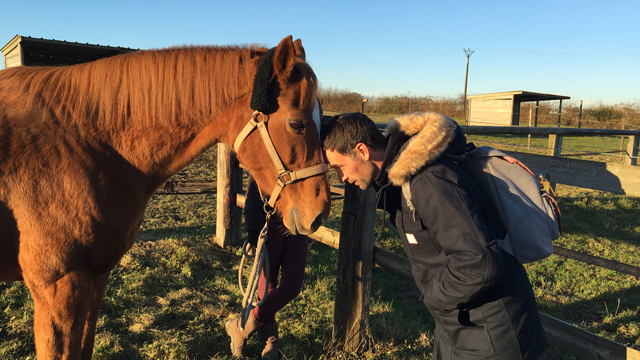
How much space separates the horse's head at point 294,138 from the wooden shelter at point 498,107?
20.0 metres

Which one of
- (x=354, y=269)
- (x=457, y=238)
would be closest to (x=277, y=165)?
(x=457, y=238)

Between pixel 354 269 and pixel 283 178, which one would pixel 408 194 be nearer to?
pixel 283 178

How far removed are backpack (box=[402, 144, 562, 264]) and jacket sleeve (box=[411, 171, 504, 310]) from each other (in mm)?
132

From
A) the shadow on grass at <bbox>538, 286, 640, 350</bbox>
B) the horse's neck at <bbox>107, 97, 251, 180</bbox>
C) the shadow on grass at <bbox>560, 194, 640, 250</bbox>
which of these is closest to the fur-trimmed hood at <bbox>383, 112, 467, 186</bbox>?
the horse's neck at <bbox>107, 97, 251, 180</bbox>

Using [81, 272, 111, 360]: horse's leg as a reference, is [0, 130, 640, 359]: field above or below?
below

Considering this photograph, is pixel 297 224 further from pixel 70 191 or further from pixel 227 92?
pixel 70 191

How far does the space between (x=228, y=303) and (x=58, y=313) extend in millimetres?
2109

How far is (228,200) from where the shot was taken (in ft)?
16.7

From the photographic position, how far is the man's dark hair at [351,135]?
180cm

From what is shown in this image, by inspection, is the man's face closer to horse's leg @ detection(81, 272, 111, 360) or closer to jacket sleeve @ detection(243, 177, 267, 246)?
jacket sleeve @ detection(243, 177, 267, 246)

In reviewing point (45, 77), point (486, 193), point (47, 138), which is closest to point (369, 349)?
point (486, 193)

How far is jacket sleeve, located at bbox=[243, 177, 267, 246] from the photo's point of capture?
299 cm

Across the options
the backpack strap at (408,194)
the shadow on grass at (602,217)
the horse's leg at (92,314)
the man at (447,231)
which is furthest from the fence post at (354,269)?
the shadow on grass at (602,217)

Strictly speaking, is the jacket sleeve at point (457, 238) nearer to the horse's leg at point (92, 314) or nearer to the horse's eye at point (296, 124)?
the horse's eye at point (296, 124)
